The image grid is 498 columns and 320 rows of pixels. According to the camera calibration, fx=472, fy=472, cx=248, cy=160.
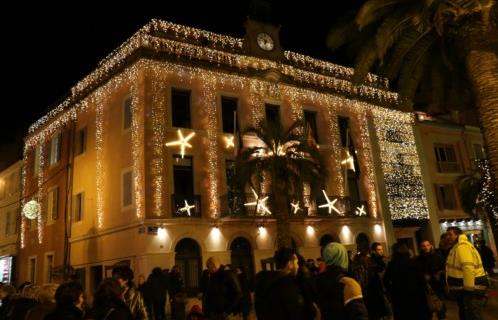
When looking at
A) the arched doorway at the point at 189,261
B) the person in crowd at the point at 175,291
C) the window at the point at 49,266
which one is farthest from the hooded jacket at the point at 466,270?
the window at the point at 49,266

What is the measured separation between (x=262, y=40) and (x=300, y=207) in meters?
9.50

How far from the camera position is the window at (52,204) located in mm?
26844

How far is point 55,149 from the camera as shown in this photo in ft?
92.2

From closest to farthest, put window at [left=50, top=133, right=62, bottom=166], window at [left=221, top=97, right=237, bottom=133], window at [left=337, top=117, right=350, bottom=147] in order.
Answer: window at [left=221, top=97, right=237, bottom=133]
window at [left=50, top=133, right=62, bottom=166]
window at [left=337, top=117, right=350, bottom=147]

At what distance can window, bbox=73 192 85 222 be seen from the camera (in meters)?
24.7

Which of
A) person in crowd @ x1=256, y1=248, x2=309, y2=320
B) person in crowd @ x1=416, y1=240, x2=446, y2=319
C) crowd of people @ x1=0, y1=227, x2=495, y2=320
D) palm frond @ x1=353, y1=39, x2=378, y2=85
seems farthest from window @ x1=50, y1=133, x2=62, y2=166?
person in crowd @ x1=256, y1=248, x2=309, y2=320

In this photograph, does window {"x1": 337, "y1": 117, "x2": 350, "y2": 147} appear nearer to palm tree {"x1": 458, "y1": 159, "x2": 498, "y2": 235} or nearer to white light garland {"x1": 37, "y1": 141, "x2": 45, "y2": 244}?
palm tree {"x1": 458, "y1": 159, "x2": 498, "y2": 235}

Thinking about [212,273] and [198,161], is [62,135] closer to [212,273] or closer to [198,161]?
[198,161]

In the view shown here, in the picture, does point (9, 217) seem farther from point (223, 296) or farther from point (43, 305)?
point (43, 305)

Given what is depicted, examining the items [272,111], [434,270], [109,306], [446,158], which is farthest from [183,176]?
[446,158]

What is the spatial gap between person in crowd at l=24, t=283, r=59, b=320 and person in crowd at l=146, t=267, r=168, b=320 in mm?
8113

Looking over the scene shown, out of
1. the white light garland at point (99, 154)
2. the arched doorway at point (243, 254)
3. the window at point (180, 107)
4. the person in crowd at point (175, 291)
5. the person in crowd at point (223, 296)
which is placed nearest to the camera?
the person in crowd at point (223, 296)

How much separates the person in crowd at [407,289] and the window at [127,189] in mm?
16219

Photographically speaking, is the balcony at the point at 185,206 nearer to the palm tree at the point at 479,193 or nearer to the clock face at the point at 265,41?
the clock face at the point at 265,41
